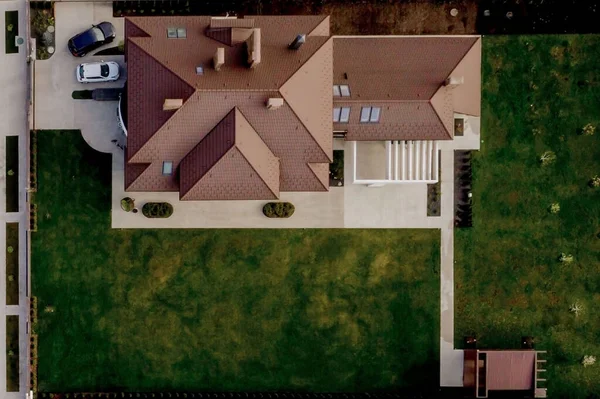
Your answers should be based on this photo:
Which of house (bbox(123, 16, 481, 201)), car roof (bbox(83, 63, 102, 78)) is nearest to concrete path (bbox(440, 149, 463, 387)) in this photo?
house (bbox(123, 16, 481, 201))

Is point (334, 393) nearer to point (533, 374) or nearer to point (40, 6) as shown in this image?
point (533, 374)

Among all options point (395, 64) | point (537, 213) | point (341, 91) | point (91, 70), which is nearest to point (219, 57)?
point (341, 91)

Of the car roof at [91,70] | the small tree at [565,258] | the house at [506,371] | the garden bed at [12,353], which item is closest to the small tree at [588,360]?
the house at [506,371]

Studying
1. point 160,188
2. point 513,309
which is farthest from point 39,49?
point 513,309

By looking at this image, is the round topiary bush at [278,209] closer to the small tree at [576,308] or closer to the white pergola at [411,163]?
the white pergola at [411,163]

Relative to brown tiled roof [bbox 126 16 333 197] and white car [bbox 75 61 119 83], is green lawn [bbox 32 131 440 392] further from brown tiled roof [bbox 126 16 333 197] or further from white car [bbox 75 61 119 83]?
white car [bbox 75 61 119 83]

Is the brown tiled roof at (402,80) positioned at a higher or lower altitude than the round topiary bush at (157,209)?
higher
